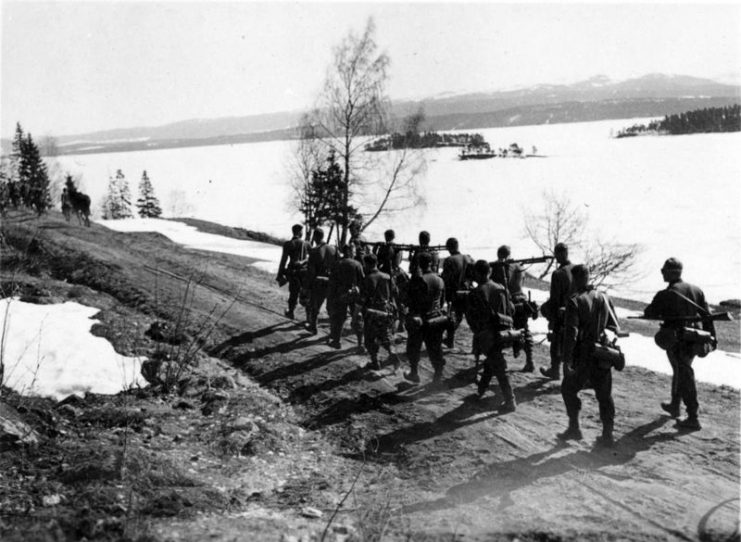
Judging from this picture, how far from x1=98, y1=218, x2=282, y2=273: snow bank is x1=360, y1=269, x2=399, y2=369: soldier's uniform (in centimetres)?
1148

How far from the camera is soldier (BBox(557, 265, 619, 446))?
21.6ft

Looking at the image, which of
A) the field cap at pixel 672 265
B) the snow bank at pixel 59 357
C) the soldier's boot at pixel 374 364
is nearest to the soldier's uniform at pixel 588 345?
the field cap at pixel 672 265

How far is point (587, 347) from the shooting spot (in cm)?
657

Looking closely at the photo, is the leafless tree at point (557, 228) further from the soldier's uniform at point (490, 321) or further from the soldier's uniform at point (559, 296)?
the soldier's uniform at point (490, 321)

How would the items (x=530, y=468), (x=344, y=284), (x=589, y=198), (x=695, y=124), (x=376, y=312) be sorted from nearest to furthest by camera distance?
(x=530, y=468), (x=376, y=312), (x=344, y=284), (x=589, y=198), (x=695, y=124)

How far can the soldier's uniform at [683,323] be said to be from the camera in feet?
23.7

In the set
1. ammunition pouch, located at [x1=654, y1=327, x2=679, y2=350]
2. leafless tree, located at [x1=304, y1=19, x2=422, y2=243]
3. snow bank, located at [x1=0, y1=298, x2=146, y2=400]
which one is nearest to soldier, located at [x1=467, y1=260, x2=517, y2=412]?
ammunition pouch, located at [x1=654, y1=327, x2=679, y2=350]

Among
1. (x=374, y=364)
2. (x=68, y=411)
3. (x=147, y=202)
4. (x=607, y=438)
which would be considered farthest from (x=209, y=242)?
(x=147, y=202)

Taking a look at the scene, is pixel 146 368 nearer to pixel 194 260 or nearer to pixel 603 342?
pixel 603 342

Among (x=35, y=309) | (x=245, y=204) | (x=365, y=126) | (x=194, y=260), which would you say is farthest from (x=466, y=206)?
(x=35, y=309)

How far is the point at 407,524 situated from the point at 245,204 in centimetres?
7071

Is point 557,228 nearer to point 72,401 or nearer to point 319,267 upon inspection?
point 319,267

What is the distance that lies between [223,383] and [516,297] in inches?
192

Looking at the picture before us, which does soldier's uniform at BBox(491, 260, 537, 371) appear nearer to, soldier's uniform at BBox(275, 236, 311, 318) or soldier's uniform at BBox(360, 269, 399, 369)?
soldier's uniform at BBox(360, 269, 399, 369)
